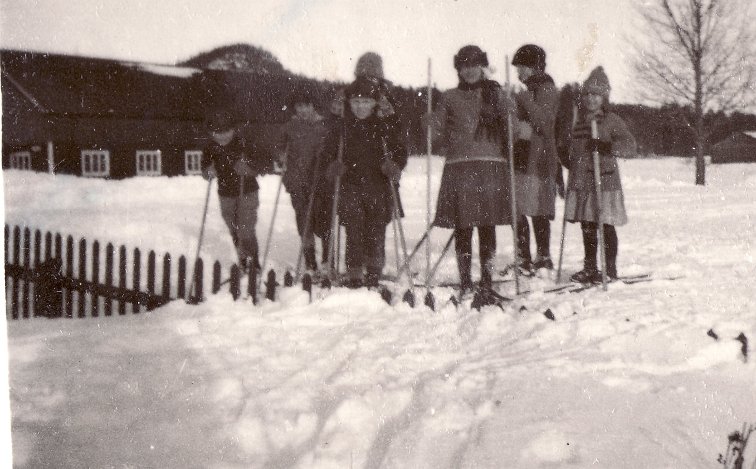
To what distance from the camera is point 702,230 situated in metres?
4.32

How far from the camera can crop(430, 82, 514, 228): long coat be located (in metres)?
3.86

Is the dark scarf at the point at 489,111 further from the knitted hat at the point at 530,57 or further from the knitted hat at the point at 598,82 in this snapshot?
the knitted hat at the point at 598,82

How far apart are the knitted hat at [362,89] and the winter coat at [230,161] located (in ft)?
4.05

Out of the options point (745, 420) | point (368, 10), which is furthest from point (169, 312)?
point (745, 420)

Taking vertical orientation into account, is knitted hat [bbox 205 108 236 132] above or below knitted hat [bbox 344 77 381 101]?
below

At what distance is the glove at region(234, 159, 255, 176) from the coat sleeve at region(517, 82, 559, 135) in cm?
200

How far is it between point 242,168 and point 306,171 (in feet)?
1.62

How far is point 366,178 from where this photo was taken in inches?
174

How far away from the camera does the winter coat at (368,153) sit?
431 centimetres

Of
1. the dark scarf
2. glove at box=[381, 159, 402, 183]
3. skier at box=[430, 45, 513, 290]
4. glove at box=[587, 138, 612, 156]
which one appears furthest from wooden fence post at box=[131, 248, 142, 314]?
glove at box=[587, 138, 612, 156]

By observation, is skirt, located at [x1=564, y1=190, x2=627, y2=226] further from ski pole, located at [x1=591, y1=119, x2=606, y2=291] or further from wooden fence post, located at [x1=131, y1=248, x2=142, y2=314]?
wooden fence post, located at [x1=131, y1=248, x2=142, y2=314]

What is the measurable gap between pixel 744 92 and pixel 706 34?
0.31 m

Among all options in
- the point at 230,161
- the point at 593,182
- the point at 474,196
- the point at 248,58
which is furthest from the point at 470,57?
the point at 230,161

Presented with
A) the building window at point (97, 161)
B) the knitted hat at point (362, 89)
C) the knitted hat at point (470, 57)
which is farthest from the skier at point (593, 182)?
the building window at point (97, 161)
